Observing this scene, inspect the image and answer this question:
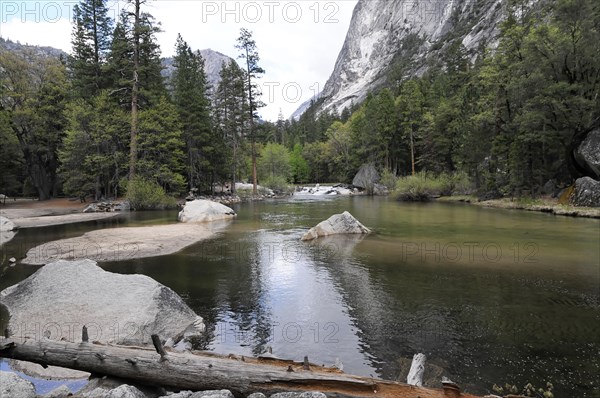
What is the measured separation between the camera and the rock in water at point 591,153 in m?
26.8

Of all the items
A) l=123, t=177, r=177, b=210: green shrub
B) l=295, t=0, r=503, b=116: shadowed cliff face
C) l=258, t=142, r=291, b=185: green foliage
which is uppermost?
l=295, t=0, r=503, b=116: shadowed cliff face

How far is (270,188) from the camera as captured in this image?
56281mm

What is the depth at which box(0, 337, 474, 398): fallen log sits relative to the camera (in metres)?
4.32

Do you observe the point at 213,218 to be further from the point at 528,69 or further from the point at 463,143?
the point at 463,143

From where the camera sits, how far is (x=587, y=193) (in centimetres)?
2611

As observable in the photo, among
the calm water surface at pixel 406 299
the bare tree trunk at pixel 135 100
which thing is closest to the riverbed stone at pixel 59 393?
the calm water surface at pixel 406 299

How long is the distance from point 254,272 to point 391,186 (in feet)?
152

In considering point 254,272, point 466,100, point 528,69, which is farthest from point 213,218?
point 466,100

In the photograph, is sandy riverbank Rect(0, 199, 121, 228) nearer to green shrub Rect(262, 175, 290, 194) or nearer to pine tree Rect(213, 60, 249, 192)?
pine tree Rect(213, 60, 249, 192)

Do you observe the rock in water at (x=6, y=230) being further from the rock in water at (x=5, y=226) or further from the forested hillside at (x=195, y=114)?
the forested hillside at (x=195, y=114)

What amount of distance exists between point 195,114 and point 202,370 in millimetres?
39053

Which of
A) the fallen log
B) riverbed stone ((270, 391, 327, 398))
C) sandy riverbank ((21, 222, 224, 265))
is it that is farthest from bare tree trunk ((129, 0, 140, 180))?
riverbed stone ((270, 391, 327, 398))

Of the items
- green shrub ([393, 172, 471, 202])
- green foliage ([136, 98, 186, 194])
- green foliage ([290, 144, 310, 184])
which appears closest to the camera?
green foliage ([136, 98, 186, 194])

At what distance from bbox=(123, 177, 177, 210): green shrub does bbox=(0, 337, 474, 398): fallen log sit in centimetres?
2786
